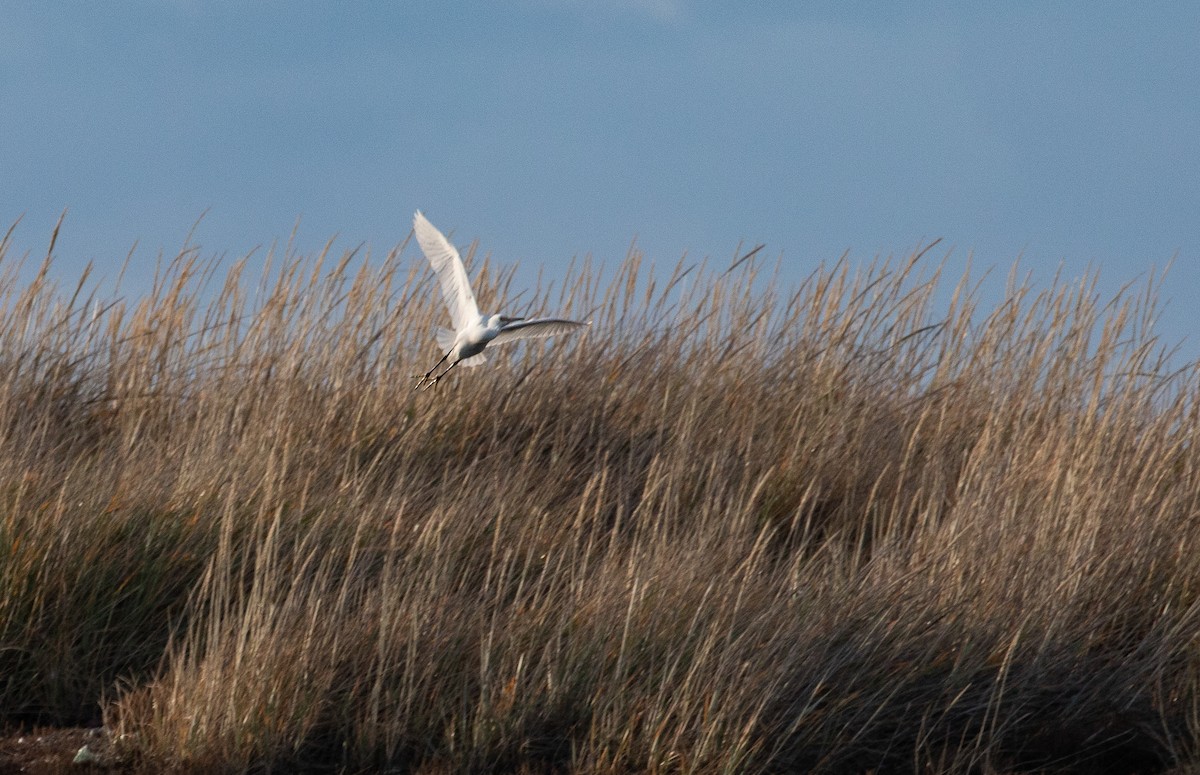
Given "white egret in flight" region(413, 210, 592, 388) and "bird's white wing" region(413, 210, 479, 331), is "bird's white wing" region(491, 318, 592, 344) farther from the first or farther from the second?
"bird's white wing" region(413, 210, 479, 331)

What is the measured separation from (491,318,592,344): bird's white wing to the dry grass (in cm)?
51

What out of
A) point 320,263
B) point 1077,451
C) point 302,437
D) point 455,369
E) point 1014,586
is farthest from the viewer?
point 320,263

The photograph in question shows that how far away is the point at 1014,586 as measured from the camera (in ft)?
11.8

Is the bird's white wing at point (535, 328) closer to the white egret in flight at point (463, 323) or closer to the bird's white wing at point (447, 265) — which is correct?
the white egret in flight at point (463, 323)

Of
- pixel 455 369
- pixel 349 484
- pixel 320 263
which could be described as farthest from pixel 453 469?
pixel 320 263

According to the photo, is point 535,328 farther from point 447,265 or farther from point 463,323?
point 447,265

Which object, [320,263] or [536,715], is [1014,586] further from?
[320,263]

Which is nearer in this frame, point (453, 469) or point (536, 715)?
point (536, 715)

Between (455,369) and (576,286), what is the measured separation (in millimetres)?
965

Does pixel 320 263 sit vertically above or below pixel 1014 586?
above

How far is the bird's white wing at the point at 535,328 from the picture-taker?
426 cm

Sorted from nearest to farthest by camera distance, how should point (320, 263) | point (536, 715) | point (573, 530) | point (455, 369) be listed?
point (536, 715) → point (573, 530) → point (455, 369) → point (320, 263)

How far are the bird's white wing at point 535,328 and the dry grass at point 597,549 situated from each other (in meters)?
0.51

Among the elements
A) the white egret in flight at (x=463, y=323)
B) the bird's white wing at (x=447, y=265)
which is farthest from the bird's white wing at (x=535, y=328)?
the bird's white wing at (x=447, y=265)
